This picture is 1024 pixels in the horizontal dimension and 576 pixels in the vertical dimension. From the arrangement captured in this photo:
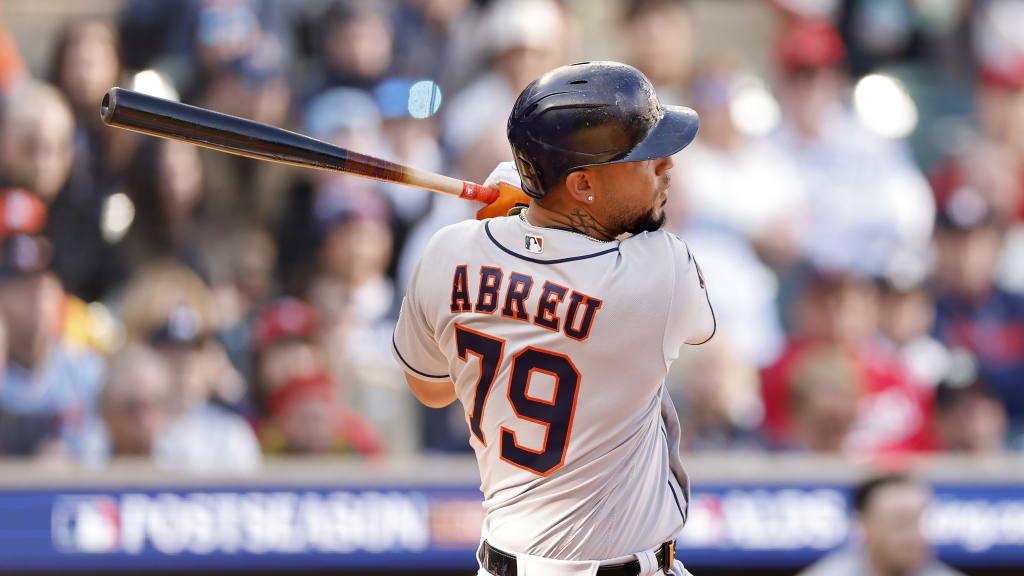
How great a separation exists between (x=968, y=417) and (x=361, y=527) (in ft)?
8.74

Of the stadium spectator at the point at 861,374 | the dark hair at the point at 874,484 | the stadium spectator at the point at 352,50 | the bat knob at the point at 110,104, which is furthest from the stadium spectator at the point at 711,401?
the bat knob at the point at 110,104

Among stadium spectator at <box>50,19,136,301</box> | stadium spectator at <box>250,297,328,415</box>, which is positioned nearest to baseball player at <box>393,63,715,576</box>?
stadium spectator at <box>250,297,328,415</box>

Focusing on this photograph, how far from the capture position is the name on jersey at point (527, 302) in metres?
2.26

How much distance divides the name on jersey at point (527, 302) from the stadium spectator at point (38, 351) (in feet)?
10.1

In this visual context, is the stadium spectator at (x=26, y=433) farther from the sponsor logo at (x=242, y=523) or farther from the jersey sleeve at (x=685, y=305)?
the jersey sleeve at (x=685, y=305)

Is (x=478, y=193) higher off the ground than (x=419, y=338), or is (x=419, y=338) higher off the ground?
(x=478, y=193)

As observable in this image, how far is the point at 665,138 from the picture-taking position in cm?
228

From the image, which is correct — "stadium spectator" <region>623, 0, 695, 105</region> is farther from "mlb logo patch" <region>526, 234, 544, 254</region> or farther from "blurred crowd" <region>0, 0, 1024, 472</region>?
"mlb logo patch" <region>526, 234, 544, 254</region>

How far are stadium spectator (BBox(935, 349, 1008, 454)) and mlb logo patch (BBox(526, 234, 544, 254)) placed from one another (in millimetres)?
3737

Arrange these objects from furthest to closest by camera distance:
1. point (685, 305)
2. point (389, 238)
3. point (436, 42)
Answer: point (436, 42), point (389, 238), point (685, 305)

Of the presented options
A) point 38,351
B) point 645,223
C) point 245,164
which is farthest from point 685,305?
point 245,164

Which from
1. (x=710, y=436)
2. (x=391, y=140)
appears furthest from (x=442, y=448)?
(x=391, y=140)

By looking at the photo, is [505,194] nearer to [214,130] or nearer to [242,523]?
[214,130]

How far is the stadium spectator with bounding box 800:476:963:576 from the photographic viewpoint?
15.3 ft
